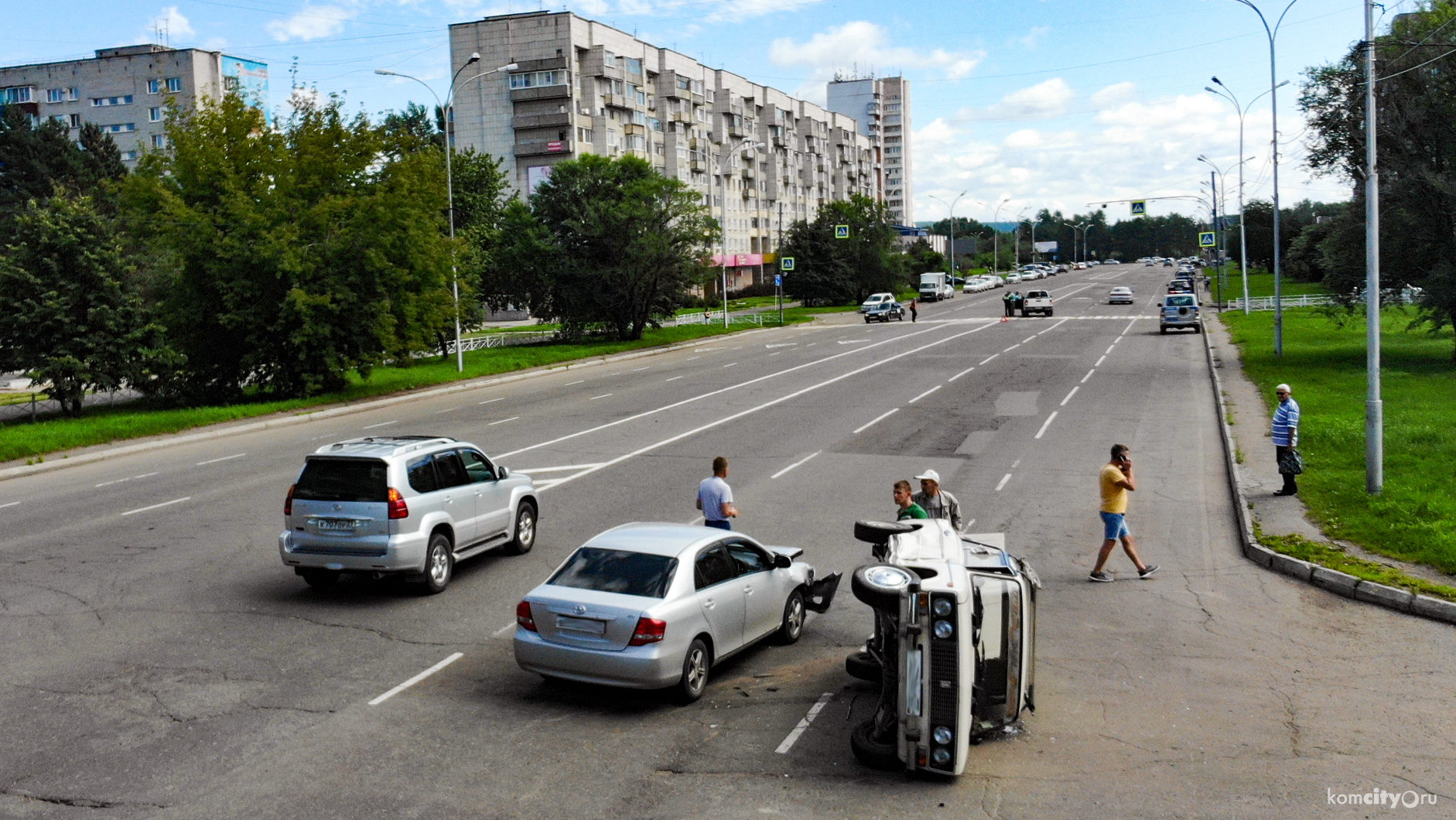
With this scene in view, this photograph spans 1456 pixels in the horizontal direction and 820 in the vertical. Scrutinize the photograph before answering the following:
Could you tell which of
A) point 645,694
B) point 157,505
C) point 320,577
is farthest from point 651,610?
point 157,505

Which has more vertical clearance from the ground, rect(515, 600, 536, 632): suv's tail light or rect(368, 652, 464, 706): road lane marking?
rect(515, 600, 536, 632): suv's tail light

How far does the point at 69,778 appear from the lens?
24.6 ft

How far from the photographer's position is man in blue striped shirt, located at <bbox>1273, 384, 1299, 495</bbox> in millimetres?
16938

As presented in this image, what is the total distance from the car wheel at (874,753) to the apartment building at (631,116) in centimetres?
6193

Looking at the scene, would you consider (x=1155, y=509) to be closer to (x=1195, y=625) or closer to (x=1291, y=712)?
(x=1195, y=625)

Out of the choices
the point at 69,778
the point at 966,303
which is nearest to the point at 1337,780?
the point at 69,778

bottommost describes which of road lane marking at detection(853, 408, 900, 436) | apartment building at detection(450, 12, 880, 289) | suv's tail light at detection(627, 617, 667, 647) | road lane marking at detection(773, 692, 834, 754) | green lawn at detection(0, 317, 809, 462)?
road lane marking at detection(773, 692, 834, 754)

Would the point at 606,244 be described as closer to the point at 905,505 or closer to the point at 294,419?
the point at 294,419

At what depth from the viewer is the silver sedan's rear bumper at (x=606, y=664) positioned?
858cm

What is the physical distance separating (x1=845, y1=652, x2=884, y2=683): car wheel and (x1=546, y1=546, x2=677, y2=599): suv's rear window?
63.3 inches

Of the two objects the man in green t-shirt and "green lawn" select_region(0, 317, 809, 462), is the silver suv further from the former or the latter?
"green lawn" select_region(0, 317, 809, 462)

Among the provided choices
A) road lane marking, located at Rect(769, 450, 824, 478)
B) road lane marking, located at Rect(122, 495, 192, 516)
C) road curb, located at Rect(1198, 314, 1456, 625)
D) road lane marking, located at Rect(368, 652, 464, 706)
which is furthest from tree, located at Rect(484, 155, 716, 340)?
road lane marking, located at Rect(368, 652, 464, 706)

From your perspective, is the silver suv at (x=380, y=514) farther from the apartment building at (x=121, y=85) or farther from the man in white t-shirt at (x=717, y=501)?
the apartment building at (x=121, y=85)

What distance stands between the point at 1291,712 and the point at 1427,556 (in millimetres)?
5534
